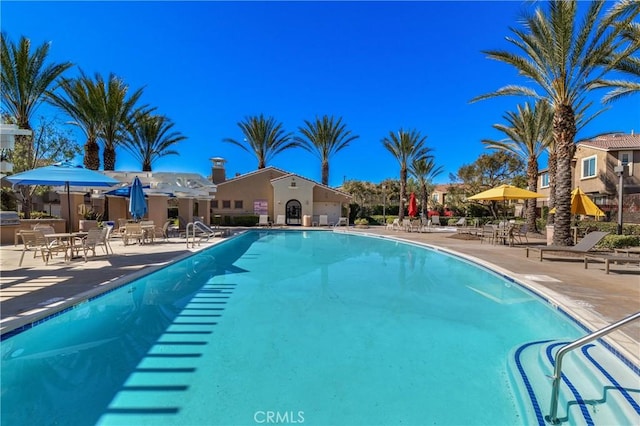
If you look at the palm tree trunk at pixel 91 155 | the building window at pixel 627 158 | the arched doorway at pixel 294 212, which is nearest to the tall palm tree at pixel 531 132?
the building window at pixel 627 158

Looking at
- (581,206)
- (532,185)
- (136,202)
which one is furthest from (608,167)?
(136,202)

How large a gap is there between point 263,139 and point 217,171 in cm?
591

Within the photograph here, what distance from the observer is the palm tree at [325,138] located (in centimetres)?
3409

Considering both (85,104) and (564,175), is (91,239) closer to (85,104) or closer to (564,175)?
(85,104)

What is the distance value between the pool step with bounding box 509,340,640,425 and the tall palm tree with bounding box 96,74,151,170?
22.8 metres

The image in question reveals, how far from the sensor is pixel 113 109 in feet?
63.9

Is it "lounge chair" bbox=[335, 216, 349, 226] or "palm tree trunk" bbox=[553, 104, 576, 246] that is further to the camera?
"lounge chair" bbox=[335, 216, 349, 226]

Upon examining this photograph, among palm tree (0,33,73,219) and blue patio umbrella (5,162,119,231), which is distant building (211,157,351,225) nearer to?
palm tree (0,33,73,219)

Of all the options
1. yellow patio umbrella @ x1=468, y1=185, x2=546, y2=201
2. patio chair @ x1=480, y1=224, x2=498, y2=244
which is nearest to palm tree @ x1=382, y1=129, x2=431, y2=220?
patio chair @ x1=480, y1=224, x2=498, y2=244

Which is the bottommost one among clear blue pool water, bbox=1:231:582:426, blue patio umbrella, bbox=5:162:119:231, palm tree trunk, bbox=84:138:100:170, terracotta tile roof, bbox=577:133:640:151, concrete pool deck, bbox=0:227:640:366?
clear blue pool water, bbox=1:231:582:426

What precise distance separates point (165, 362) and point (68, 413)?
3.65 feet

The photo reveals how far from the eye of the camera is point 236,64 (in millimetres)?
24438

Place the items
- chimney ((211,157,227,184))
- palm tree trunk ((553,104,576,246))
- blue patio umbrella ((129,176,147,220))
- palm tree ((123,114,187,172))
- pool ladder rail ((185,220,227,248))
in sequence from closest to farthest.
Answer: palm tree trunk ((553,104,576,246)) < blue patio umbrella ((129,176,147,220)) < pool ladder rail ((185,220,227,248)) < palm tree ((123,114,187,172)) < chimney ((211,157,227,184))

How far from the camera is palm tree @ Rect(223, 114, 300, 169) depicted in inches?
1339
